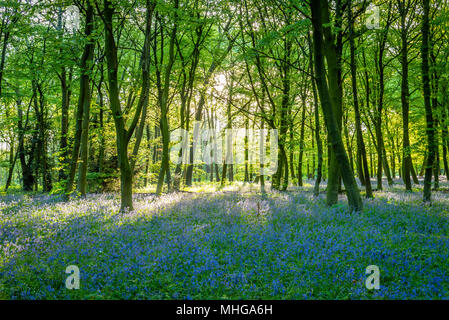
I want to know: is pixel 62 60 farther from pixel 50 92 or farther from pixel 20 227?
pixel 50 92

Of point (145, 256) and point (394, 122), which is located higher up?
point (394, 122)

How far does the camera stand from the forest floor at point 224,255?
3.90 meters

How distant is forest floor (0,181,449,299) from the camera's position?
390 centimetres

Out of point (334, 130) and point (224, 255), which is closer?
point (224, 255)

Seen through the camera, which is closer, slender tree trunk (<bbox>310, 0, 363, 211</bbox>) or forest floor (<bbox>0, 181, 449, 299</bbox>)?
forest floor (<bbox>0, 181, 449, 299</bbox>)

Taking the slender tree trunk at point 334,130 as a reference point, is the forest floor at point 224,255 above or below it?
below

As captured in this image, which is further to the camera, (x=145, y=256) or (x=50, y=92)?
(x=50, y=92)

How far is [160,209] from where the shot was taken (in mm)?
8773

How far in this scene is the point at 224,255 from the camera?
504 cm

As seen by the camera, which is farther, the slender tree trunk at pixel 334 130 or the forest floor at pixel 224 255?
the slender tree trunk at pixel 334 130

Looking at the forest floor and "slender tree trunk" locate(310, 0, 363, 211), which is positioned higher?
"slender tree trunk" locate(310, 0, 363, 211)

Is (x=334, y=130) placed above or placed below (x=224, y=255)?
above
